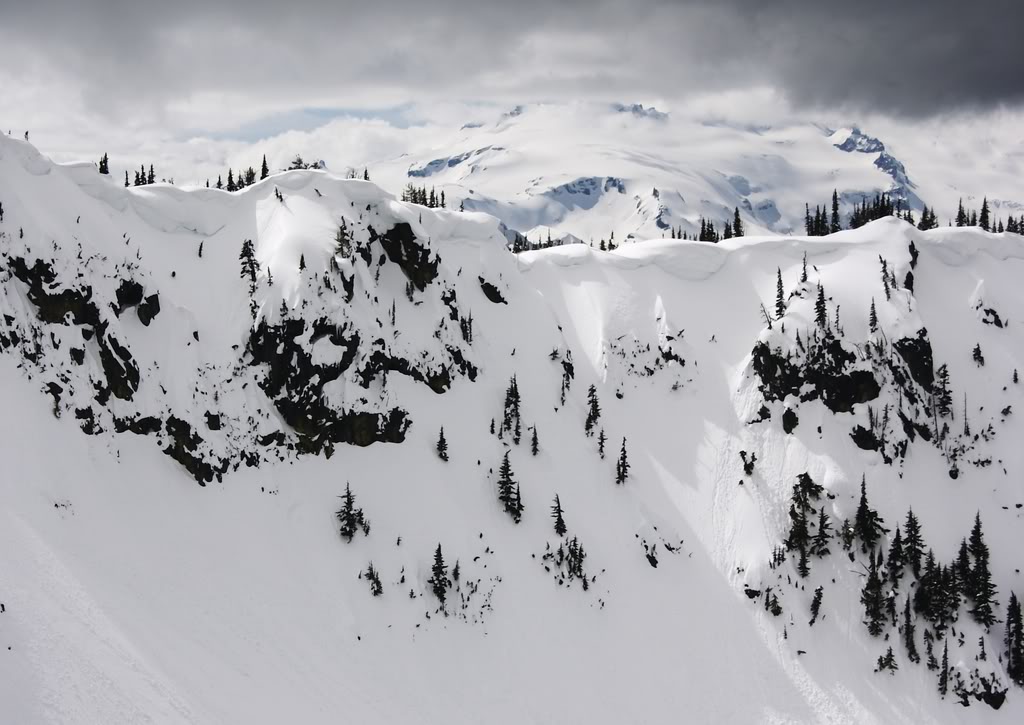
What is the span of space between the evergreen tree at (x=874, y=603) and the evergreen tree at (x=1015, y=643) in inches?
497

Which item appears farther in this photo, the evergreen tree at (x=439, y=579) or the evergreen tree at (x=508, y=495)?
the evergreen tree at (x=508, y=495)

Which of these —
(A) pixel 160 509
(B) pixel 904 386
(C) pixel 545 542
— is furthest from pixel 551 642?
(B) pixel 904 386

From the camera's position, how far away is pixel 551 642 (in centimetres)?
6406

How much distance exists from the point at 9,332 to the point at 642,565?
60001 mm

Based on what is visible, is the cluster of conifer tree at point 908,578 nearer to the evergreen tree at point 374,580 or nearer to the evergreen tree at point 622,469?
the evergreen tree at point 622,469

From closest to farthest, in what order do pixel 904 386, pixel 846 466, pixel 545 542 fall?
pixel 545 542 → pixel 846 466 → pixel 904 386

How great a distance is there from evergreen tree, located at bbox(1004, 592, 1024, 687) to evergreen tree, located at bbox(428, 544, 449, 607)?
189ft

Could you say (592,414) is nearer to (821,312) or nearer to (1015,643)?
(821,312)

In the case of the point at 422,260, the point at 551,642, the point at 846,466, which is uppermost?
the point at 422,260

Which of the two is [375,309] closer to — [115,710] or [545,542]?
[545,542]

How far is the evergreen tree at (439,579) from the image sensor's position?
6241 centimetres

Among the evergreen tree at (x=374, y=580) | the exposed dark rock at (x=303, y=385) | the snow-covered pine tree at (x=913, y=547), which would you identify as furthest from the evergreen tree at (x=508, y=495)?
the snow-covered pine tree at (x=913, y=547)

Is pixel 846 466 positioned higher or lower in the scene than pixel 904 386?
lower

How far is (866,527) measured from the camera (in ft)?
250
